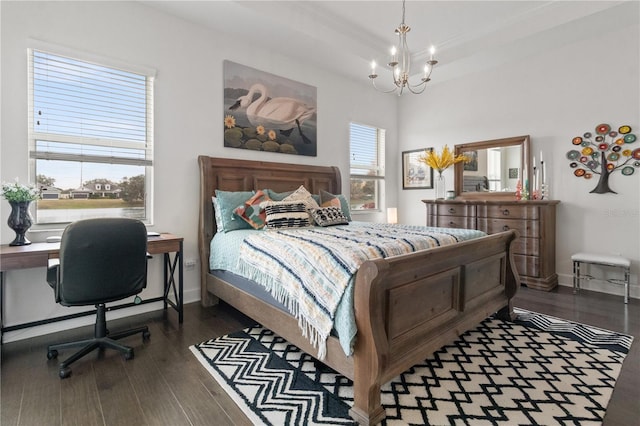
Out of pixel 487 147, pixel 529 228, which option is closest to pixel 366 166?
pixel 487 147

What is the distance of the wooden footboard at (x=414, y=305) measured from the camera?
5.18 feet

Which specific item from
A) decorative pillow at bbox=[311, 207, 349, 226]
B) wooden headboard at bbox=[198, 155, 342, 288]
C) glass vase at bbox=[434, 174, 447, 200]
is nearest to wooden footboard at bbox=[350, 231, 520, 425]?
decorative pillow at bbox=[311, 207, 349, 226]

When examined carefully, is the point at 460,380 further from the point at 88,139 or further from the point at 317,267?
the point at 88,139

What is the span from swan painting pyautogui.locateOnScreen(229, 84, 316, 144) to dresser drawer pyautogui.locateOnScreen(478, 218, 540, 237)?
105 inches

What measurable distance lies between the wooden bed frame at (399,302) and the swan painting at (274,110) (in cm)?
84

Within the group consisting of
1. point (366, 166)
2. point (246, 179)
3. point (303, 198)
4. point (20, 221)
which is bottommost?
point (20, 221)

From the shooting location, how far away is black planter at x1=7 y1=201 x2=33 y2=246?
7.78 feet

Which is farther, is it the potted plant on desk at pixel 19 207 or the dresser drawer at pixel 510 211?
the dresser drawer at pixel 510 211

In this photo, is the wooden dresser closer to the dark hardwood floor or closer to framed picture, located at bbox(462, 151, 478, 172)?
framed picture, located at bbox(462, 151, 478, 172)

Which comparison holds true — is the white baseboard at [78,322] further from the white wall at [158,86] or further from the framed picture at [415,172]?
the framed picture at [415,172]

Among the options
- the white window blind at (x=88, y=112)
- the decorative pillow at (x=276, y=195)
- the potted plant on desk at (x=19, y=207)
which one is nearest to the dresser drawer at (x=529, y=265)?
the decorative pillow at (x=276, y=195)

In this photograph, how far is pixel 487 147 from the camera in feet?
15.6

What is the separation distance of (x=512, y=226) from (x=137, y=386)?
168 inches

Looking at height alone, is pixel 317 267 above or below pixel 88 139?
below
